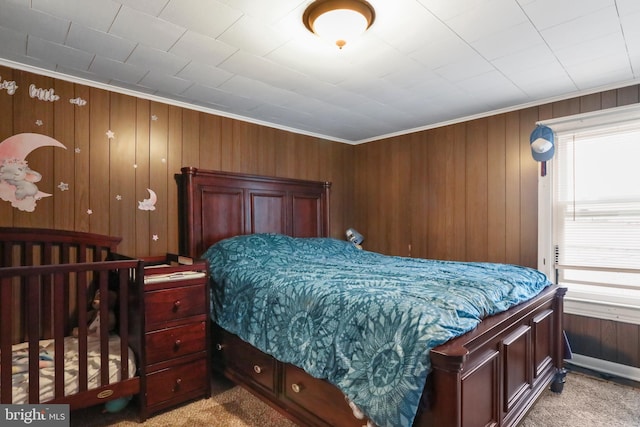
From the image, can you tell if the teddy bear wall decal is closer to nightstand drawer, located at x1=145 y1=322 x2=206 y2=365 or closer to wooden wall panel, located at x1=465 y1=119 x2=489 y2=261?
nightstand drawer, located at x1=145 y1=322 x2=206 y2=365

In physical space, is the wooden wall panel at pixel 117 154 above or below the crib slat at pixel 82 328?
above

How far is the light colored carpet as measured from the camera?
2.14 meters

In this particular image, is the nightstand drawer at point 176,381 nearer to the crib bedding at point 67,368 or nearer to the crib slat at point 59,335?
the crib bedding at point 67,368

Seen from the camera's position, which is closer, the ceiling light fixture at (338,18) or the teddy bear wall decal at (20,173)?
the ceiling light fixture at (338,18)

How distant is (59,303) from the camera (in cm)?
185

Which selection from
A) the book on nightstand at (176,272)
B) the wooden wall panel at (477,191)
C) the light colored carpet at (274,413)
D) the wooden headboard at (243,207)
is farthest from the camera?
the wooden wall panel at (477,191)

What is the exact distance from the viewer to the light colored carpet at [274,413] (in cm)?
214

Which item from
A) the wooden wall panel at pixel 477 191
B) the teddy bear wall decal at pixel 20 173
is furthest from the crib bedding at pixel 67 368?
the wooden wall panel at pixel 477 191

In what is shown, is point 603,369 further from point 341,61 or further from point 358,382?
point 341,61

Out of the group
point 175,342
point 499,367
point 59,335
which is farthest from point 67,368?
point 499,367

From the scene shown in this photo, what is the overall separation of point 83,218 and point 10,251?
1.55ft

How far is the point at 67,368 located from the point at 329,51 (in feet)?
8.13

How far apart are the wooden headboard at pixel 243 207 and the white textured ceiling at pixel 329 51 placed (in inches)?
29.0

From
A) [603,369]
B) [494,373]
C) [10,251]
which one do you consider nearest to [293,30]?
[494,373]
